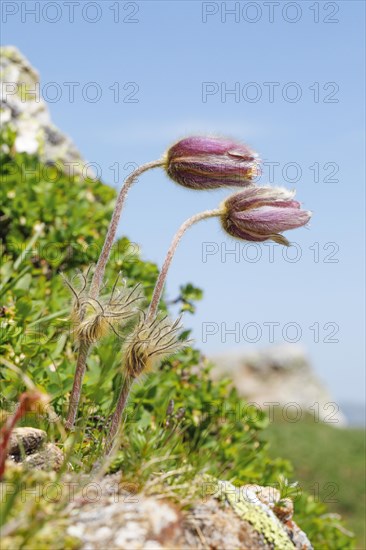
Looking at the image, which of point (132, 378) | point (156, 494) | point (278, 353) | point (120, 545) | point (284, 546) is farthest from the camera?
point (278, 353)

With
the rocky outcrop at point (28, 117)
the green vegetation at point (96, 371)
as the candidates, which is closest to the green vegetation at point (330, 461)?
the green vegetation at point (96, 371)

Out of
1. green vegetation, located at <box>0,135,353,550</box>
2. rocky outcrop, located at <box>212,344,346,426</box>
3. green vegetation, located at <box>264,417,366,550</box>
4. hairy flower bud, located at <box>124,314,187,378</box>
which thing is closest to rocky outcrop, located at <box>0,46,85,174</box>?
green vegetation, located at <box>0,135,353,550</box>

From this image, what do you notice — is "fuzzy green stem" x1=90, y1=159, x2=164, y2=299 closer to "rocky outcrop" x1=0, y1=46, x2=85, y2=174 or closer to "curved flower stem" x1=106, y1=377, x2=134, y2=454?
"curved flower stem" x1=106, y1=377, x2=134, y2=454

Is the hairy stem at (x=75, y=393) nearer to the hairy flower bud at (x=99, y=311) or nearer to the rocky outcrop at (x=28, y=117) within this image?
the hairy flower bud at (x=99, y=311)

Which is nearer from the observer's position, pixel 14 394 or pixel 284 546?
pixel 284 546

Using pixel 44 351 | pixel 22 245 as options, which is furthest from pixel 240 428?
pixel 22 245

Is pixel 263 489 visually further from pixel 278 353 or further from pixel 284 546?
pixel 278 353

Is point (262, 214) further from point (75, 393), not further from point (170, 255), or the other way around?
point (75, 393)

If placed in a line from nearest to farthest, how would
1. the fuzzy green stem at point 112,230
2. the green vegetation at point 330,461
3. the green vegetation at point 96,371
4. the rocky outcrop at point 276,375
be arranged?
the fuzzy green stem at point 112,230 → the green vegetation at point 96,371 → the green vegetation at point 330,461 → the rocky outcrop at point 276,375
